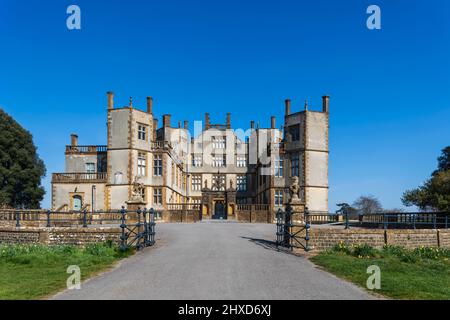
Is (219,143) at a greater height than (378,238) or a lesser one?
greater

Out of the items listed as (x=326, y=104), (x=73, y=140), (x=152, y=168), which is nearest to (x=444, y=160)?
(x=326, y=104)

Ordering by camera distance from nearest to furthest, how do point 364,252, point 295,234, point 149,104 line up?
point 364,252 < point 295,234 < point 149,104

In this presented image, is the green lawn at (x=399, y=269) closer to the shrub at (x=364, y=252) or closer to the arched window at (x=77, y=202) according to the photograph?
the shrub at (x=364, y=252)

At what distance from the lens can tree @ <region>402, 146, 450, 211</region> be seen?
28.1 m

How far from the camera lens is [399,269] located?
12.5 m

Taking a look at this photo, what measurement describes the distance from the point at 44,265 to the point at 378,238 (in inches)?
575

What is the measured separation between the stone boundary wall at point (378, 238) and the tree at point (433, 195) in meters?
9.11

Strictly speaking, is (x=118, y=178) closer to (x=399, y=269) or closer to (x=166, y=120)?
(x=166, y=120)

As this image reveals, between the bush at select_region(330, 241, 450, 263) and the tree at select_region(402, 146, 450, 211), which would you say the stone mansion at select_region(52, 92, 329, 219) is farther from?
the bush at select_region(330, 241, 450, 263)

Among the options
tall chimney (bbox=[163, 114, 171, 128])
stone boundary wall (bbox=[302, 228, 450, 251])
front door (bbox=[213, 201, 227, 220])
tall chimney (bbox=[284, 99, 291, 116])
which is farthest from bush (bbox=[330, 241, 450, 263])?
tall chimney (bbox=[163, 114, 171, 128])

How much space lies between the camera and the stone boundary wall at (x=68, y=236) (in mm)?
16516

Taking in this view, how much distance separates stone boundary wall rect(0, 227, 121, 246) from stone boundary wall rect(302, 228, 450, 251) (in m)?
9.07

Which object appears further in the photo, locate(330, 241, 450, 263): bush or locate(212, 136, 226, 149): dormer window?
locate(212, 136, 226, 149): dormer window
